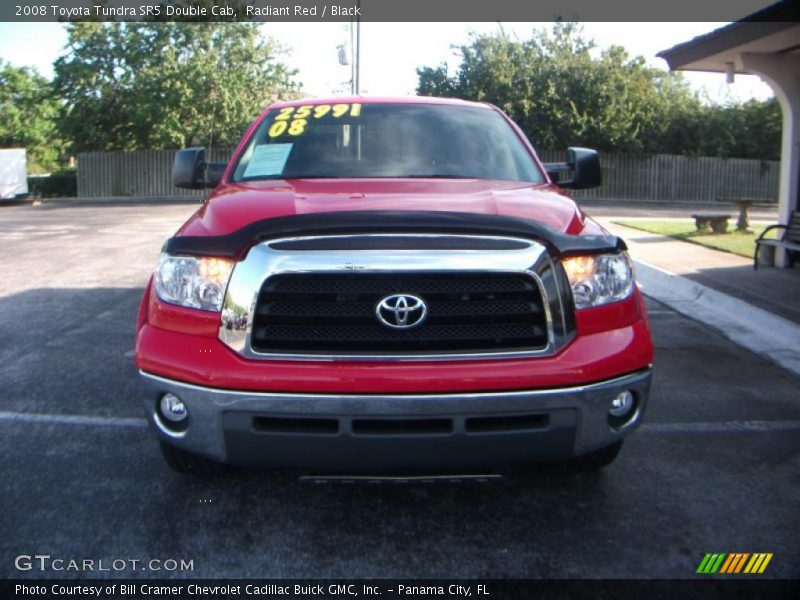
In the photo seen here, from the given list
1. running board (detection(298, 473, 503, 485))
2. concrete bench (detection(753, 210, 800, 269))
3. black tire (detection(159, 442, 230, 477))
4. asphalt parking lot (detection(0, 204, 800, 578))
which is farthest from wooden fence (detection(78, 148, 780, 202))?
running board (detection(298, 473, 503, 485))

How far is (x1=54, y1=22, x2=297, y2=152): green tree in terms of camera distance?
31859 millimetres

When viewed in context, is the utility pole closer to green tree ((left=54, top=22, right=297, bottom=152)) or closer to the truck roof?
green tree ((left=54, top=22, right=297, bottom=152))

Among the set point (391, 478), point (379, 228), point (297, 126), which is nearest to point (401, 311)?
point (379, 228)

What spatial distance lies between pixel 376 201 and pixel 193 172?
1982mm

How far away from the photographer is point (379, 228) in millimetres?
2836

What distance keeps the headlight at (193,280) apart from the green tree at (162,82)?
30531 mm

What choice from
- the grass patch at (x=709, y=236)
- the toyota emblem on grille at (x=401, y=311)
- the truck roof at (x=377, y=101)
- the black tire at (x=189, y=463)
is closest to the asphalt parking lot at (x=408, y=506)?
the black tire at (x=189, y=463)

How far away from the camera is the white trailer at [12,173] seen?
29750 mm

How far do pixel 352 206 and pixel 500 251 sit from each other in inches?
25.3

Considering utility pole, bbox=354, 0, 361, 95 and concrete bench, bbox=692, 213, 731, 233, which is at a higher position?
utility pole, bbox=354, 0, 361, 95

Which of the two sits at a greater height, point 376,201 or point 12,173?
point 12,173

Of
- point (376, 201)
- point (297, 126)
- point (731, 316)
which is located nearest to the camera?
point (376, 201)

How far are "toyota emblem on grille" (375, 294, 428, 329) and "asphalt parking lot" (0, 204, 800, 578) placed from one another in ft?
2.91

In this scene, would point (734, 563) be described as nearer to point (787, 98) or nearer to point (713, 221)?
point (787, 98)
